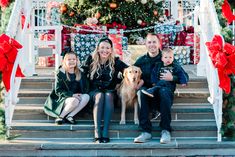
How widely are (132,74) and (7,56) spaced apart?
1.49m

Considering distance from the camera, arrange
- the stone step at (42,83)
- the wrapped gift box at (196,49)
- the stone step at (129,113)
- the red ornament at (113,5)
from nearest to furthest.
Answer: the stone step at (129,113), the stone step at (42,83), the wrapped gift box at (196,49), the red ornament at (113,5)

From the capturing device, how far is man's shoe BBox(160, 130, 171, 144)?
575cm

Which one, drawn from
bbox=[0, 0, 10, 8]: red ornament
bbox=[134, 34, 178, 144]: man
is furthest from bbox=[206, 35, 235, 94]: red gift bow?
bbox=[0, 0, 10, 8]: red ornament

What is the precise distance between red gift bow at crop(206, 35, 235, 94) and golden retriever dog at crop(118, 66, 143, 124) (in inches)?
36.3

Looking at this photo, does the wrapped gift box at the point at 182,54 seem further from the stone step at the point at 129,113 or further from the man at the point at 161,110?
the man at the point at 161,110

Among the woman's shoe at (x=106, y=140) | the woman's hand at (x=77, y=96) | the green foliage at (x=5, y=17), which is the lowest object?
the woman's shoe at (x=106, y=140)

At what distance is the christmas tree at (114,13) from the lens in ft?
29.5

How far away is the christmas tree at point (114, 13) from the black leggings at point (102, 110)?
3.02 m

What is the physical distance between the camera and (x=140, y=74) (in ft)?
20.2

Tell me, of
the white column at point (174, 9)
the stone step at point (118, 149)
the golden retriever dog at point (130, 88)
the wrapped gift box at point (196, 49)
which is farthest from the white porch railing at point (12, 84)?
the white column at point (174, 9)

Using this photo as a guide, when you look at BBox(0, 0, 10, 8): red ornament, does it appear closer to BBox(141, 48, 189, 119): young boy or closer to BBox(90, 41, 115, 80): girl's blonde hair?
BBox(90, 41, 115, 80): girl's blonde hair

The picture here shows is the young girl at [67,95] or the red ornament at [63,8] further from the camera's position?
the red ornament at [63,8]

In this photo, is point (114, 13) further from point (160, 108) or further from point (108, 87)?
point (160, 108)

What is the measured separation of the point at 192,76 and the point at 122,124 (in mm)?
1834
